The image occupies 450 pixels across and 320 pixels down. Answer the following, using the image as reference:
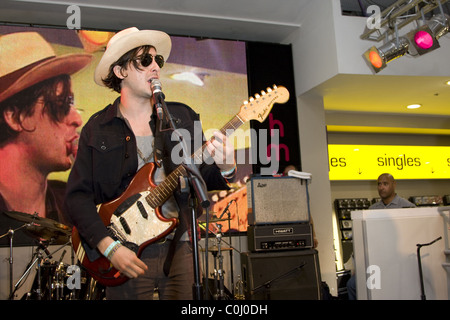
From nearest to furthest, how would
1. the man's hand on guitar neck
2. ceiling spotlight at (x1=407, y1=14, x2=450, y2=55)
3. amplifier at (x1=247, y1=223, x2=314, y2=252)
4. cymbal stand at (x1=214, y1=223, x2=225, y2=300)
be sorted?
the man's hand on guitar neck < amplifier at (x1=247, y1=223, x2=314, y2=252) < cymbal stand at (x1=214, y1=223, x2=225, y2=300) < ceiling spotlight at (x1=407, y1=14, x2=450, y2=55)

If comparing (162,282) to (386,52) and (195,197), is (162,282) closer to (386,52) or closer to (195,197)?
(195,197)

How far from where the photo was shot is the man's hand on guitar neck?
1.81 metres

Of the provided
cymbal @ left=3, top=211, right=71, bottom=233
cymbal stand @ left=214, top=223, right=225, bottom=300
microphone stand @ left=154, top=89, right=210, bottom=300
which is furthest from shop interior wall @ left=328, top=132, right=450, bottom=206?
microphone stand @ left=154, top=89, right=210, bottom=300

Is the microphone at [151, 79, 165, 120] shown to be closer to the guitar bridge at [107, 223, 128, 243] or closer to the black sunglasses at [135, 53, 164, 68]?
the black sunglasses at [135, 53, 164, 68]

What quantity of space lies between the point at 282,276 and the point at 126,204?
2.13 m

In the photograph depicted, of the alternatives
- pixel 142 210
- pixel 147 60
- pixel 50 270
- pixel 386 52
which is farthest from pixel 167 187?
pixel 386 52

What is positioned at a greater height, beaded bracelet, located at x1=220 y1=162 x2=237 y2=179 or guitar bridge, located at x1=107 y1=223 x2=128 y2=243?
beaded bracelet, located at x1=220 y1=162 x2=237 y2=179

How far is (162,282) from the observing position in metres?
1.98

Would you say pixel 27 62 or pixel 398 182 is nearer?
pixel 27 62

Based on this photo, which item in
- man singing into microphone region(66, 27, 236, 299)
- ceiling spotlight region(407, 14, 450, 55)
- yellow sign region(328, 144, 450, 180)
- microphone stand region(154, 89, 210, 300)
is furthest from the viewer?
yellow sign region(328, 144, 450, 180)

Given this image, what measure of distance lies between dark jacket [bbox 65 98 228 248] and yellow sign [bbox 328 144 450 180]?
7052mm

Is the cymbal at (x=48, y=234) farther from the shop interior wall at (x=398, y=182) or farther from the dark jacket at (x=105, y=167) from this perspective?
the shop interior wall at (x=398, y=182)

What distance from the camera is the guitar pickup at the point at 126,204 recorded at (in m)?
2.06

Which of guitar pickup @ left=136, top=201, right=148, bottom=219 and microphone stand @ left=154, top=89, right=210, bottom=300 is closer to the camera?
microphone stand @ left=154, top=89, right=210, bottom=300
